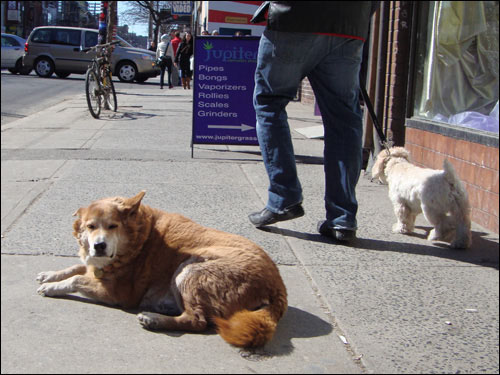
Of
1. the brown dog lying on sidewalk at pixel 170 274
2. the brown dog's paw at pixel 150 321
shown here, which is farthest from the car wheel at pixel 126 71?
the brown dog's paw at pixel 150 321

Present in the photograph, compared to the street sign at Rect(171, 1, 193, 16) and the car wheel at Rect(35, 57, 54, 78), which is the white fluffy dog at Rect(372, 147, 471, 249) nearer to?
the car wheel at Rect(35, 57, 54, 78)

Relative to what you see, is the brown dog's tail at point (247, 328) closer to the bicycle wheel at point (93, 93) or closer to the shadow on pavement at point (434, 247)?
the shadow on pavement at point (434, 247)

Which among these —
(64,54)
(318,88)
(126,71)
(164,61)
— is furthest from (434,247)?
(164,61)

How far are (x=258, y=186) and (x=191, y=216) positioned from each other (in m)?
1.42

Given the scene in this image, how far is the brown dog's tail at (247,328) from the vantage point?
8.57 feet

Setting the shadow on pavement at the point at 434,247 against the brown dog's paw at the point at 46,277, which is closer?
the brown dog's paw at the point at 46,277

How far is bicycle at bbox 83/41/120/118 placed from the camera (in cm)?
1118

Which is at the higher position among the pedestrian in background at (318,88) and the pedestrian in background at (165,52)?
the pedestrian in background at (165,52)

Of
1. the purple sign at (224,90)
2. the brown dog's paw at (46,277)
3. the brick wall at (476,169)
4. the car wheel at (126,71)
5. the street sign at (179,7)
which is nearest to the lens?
the brown dog's paw at (46,277)

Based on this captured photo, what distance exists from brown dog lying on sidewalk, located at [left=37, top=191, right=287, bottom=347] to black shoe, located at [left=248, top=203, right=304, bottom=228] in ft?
3.96

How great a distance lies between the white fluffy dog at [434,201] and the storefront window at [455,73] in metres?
0.73

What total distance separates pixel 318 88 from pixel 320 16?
56 centimetres

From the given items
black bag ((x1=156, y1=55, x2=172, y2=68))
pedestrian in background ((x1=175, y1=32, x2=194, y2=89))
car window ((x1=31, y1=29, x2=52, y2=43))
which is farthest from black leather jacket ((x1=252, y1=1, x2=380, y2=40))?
black bag ((x1=156, y1=55, x2=172, y2=68))

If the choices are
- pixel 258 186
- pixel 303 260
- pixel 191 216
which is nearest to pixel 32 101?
pixel 258 186
